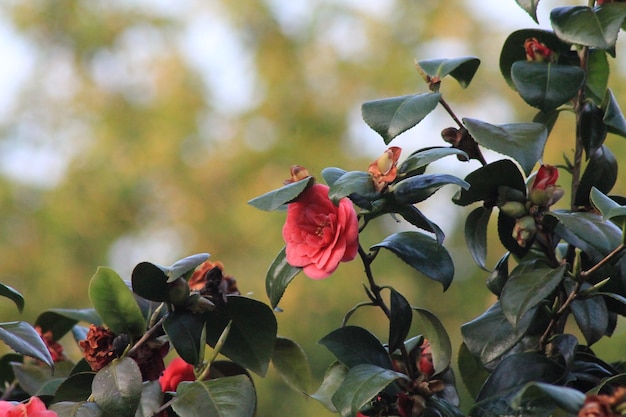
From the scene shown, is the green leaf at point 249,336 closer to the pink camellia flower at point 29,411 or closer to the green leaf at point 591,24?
the pink camellia flower at point 29,411

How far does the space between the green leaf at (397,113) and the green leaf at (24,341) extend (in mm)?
316

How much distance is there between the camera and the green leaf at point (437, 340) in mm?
696

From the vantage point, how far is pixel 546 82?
2.18ft

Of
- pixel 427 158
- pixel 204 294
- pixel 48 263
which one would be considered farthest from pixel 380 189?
pixel 48 263

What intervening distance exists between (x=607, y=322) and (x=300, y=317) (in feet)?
10.3

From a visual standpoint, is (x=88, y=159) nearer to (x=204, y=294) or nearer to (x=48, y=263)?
(x=48, y=263)

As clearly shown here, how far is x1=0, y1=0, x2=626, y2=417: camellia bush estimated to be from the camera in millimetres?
590

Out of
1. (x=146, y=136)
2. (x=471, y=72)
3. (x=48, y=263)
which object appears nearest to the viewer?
(x=471, y=72)

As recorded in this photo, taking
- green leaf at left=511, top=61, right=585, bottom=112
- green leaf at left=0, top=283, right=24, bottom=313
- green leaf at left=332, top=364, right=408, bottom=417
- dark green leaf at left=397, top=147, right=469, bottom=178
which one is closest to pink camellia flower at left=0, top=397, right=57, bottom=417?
green leaf at left=0, top=283, right=24, bottom=313

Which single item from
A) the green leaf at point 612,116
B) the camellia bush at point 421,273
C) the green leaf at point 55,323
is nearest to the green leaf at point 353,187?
the camellia bush at point 421,273

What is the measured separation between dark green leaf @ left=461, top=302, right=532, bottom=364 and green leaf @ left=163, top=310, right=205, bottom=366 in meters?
0.22

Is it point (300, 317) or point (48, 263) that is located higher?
point (48, 263)

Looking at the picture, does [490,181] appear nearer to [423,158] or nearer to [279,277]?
[423,158]

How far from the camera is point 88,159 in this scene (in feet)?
15.3
